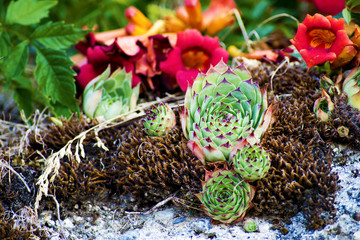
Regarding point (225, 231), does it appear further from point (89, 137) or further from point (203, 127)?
point (89, 137)

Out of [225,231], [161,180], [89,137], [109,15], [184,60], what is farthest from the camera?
[109,15]

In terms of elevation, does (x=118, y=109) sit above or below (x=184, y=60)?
below

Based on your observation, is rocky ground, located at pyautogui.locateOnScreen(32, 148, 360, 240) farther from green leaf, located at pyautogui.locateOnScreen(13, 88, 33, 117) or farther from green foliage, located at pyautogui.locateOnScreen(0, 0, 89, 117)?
green leaf, located at pyautogui.locateOnScreen(13, 88, 33, 117)

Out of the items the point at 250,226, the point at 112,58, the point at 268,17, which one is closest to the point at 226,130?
the point at 250,226

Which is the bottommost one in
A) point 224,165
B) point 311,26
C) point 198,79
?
point 224,165

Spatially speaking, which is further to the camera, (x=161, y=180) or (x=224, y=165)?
(x=161, y=180)

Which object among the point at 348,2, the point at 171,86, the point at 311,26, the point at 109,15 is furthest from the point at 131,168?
the point at 109,15

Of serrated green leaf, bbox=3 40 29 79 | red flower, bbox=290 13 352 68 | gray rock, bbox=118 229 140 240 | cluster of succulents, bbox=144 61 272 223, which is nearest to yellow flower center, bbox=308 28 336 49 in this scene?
red flower, bbox=290 13 352 68

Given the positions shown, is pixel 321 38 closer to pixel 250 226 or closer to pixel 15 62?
pixel 250 226

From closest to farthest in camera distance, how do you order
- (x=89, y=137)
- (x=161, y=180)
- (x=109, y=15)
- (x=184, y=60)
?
(x=161, y=180) → (x=89, y=137) → (x=184, y=60) → (x=109, y=15)
